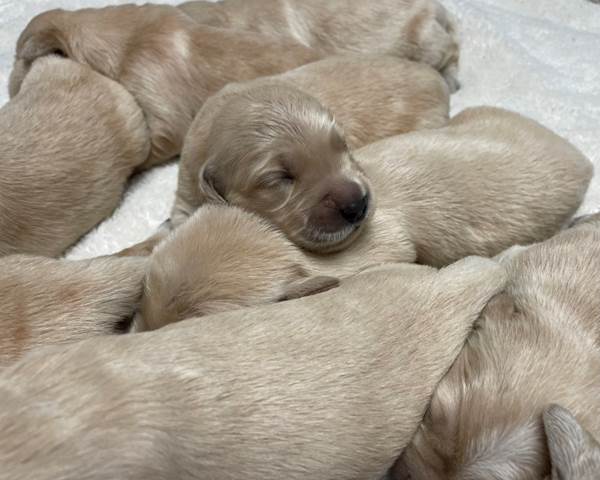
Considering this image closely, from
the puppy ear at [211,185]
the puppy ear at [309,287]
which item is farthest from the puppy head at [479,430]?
the puppy ear at [211,185]

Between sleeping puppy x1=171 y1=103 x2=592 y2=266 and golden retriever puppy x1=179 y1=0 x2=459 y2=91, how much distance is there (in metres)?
0.64

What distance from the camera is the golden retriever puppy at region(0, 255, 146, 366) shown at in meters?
1.56

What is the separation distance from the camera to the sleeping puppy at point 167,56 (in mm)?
2453

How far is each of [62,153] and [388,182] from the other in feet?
3.25

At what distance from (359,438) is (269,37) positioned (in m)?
1.61

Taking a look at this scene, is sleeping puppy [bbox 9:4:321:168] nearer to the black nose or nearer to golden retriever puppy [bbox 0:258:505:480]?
the black nose

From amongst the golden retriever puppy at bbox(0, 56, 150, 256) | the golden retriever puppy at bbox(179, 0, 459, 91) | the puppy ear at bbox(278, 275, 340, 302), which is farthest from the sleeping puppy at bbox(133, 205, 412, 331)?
the golden retriever puppy at bbox(179, 0, 459, 91)

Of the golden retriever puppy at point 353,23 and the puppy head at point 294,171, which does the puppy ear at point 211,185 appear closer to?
the puppy head at point 294,171

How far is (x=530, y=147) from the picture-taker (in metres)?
2.10

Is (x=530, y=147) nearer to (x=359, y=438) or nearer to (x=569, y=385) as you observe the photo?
(x=569, y=385)

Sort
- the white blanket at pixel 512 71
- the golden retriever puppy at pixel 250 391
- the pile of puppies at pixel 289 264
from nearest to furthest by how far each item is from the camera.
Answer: the golden retriever puppy at pixel 250 391 → the pile of puppies at pixel 289 264 → the white blanket at pixel 512 71

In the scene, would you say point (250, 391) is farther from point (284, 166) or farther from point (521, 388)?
point (284, 166)

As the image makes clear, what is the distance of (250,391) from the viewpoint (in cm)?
130

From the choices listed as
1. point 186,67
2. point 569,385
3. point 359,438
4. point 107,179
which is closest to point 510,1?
point 186,67
